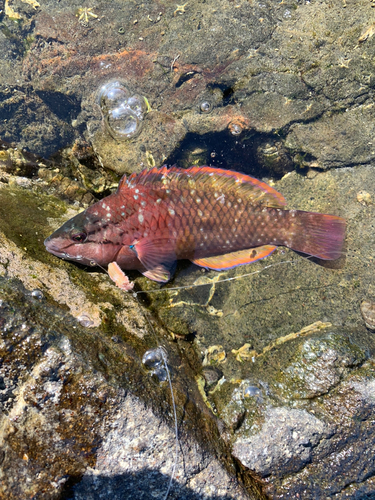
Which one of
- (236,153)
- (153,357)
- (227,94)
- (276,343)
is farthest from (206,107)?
(153,357)

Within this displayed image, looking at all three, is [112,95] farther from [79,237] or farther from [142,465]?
[142,465]

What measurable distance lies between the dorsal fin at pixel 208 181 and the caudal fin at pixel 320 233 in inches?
13.9

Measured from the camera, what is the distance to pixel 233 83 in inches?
Answer: 174

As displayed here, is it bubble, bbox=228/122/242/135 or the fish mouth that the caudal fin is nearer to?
bubble, bbox=228/122/242/135

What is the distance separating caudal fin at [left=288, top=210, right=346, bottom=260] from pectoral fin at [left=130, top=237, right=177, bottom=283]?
5.07 ft

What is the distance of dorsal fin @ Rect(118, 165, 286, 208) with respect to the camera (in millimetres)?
3641

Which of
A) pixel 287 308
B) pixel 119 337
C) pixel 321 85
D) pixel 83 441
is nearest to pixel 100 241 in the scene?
pixel 119 337

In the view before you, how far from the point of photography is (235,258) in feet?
12.8

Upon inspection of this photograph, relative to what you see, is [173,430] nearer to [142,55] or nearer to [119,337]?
[119,337]

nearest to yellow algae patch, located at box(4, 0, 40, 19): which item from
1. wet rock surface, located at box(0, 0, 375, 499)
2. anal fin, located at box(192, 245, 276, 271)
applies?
wet rock surface, located at box(0, 0, 375, 499)

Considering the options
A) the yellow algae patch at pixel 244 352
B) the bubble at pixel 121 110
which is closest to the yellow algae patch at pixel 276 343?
the yellow algae patch at pixel 244 352

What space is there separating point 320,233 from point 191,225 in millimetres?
1563

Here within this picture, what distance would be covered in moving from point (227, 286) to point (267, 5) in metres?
4.01

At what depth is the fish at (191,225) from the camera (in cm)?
348
